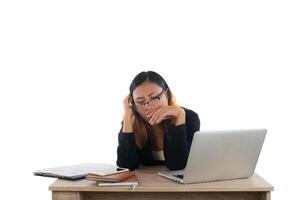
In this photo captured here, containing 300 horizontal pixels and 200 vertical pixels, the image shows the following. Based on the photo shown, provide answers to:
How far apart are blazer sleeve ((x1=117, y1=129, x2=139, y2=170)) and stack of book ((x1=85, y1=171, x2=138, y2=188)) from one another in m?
0.35

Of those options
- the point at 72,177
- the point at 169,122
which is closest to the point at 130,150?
the point at 169,122

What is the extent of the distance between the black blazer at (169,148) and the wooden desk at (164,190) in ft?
0.84

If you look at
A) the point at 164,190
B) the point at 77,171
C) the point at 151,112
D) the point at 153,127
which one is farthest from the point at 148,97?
the point at 164,190

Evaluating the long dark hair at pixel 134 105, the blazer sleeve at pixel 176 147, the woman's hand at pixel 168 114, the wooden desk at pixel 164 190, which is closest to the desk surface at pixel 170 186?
the wooden desk at pixel 164 190

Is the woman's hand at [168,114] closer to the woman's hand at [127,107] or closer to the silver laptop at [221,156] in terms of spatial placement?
the woman's hand at [127,107]

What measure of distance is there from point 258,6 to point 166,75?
0.83m

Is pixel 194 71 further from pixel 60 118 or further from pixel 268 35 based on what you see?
pixel 60 118

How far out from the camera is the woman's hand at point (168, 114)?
8.90 feet

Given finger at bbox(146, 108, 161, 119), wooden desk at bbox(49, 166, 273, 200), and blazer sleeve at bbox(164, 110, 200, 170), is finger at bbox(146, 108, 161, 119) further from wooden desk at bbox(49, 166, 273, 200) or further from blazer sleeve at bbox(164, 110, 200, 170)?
wooden desk at bbox(49, 166, 273, 200)

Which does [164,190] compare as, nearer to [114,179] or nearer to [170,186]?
[170,186]

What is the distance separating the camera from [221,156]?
2.36 meters

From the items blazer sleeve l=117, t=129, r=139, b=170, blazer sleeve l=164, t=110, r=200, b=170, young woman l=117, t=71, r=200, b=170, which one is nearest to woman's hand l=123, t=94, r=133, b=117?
young woman l=117, t=71, r=200, b=170

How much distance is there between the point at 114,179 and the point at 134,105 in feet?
2.10

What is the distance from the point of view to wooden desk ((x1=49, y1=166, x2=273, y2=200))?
2273 mm
